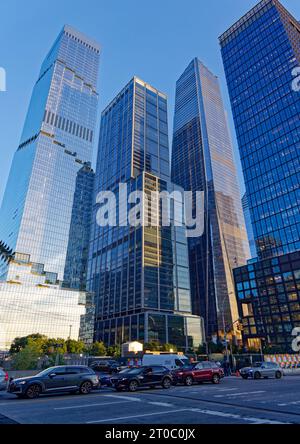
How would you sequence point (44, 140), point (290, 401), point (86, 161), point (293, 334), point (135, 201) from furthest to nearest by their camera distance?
1. point (86, 161)
2. point (44, 140)
3. point (135, 201)
4. point (293, 334)
5. point (290, 401)

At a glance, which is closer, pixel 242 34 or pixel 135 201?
pixel 135 201

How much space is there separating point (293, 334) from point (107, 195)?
10212cm

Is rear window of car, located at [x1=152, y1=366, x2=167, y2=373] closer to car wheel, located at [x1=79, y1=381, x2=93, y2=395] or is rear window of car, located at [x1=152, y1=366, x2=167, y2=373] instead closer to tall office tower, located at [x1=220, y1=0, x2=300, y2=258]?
car wheel, located at [x1=79, y1=381, x2=93, y2=395]

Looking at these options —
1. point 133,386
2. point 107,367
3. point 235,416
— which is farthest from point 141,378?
point 107,367

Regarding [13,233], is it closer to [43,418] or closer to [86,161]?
[86,161]

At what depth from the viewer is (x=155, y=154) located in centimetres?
15412

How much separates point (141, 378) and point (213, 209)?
465ft

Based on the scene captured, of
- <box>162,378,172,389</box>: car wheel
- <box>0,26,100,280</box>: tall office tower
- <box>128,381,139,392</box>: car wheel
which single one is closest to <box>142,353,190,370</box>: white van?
<box>162,378,172,389</box>: car wheel

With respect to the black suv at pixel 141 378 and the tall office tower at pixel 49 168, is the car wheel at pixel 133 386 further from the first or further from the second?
the tall office tower at pixel 49 168

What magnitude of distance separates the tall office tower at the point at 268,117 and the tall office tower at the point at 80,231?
312ft

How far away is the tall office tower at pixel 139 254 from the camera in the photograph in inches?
→ 4069

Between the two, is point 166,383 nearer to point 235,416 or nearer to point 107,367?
point 235,416

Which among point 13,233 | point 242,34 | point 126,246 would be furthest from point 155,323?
point 242,34

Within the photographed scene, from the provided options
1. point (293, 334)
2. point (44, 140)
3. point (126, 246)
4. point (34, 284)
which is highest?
point (44, 140)
